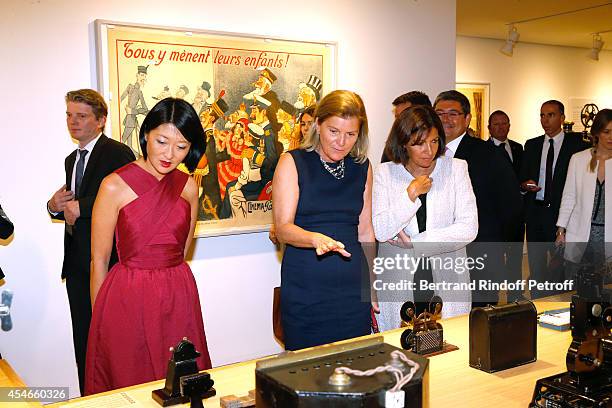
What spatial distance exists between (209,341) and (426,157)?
216cm

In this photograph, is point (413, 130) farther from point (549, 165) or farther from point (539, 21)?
point (539, 21)

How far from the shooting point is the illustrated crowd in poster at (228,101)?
3752 millimetres

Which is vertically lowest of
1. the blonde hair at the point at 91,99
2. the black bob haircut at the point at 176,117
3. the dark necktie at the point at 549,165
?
the dark necktie at the point at 549,165

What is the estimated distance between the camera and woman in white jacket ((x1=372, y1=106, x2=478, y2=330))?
2.79 meters

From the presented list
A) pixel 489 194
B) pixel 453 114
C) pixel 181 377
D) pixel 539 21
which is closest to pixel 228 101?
pixel 453 114

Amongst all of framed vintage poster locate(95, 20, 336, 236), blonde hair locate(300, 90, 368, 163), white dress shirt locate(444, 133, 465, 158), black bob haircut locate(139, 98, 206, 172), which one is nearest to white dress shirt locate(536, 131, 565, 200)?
framed vintage poster locate(95, 20, 336, 236)

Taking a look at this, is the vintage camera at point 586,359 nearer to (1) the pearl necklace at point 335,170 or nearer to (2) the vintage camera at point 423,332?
(2) the vintage camera at point 423,332

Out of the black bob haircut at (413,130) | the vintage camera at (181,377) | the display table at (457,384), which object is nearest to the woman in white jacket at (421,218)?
the black bob haircut at (413,130)

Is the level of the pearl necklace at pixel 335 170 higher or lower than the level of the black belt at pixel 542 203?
higher

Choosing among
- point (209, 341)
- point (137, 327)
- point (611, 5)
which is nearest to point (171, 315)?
point (137, 327)

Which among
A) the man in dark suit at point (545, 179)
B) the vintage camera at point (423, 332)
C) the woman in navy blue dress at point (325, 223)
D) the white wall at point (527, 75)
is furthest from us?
the white wall at point (527, 75)

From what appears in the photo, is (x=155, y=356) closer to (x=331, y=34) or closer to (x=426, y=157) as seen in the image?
(x=426, y=157)

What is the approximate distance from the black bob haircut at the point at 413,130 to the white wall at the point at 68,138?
170 centimetres

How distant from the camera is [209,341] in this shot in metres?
4.21
